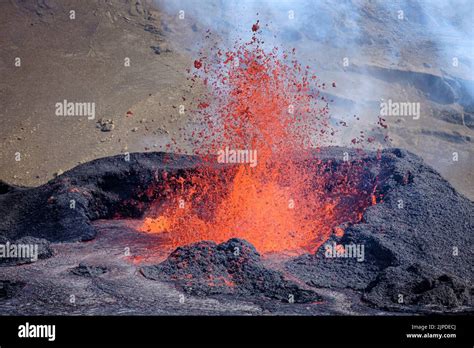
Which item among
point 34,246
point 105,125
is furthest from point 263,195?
point 105,125

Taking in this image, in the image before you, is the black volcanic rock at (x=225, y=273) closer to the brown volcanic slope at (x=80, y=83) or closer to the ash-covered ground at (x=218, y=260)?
the ash-covered ground at (x=218, y=260)

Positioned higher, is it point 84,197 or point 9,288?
point 84,197

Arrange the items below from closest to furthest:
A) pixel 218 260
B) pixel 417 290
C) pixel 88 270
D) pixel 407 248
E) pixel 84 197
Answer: pixel 417 290, pixel 218 260, pixel 88 270, pixel 407 248, pixel 84 197

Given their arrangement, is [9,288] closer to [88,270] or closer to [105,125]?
[88,270]

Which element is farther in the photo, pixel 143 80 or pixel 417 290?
pixel 143 80

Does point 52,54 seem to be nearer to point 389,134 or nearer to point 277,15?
point 277,15

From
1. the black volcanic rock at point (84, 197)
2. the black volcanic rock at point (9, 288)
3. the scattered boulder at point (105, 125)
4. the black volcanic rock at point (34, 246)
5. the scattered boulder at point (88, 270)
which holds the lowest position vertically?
the black volcanic rock at point (9, 288)

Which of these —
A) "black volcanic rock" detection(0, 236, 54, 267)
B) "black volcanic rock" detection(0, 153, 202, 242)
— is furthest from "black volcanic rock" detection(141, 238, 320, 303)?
"black volcanic rock" detection(0, 153, 202, 242)

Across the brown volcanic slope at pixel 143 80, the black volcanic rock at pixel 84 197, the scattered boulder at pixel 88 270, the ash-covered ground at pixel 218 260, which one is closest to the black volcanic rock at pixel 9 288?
the ash-covered ground at pixel 218 260
